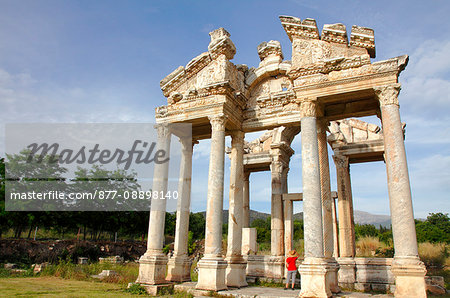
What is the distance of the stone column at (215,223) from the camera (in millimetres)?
11922

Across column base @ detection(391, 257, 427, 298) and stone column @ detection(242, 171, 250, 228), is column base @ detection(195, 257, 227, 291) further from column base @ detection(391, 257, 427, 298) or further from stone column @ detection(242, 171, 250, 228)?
stone column @ detection(242, 171, 250, 228)

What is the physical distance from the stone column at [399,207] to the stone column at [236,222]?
20.7ft

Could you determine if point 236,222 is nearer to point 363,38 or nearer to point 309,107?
point 309,107

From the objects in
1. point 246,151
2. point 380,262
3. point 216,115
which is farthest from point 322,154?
point 246,151

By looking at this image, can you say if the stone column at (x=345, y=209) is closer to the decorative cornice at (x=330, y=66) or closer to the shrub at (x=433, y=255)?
the decorative cornice at (x=330, y=66)

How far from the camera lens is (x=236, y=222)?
14.5 meters

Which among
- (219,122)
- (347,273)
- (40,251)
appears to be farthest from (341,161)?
(40,251)

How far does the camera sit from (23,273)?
17906 millimetres

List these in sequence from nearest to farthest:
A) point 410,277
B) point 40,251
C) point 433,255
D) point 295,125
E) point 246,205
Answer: point 410,277 → point 295,125 → point 246,205 → point 40,251 → point 433,255

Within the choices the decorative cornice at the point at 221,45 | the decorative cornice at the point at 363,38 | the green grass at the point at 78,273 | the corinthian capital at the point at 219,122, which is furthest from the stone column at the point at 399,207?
the green grass at the point at 78,273

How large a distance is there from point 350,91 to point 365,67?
1.02m

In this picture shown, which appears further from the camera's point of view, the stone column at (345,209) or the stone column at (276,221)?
the stone column at (345,209)

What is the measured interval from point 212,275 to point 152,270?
Result: 2.87m

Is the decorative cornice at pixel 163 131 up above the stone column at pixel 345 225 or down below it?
above
